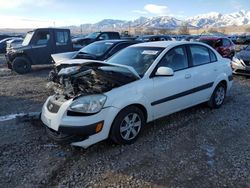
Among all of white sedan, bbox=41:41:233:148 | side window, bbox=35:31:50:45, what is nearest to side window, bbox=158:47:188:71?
white sedan, bbox=41:41:233:148

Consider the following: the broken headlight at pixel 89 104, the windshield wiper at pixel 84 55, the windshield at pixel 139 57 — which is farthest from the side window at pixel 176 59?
the windshield wiper at pixel 84 55

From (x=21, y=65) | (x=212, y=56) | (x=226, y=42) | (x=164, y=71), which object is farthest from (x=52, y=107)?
(x=226, y=42)

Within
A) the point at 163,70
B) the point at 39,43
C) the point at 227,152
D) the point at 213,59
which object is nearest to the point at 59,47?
the point at 39,43

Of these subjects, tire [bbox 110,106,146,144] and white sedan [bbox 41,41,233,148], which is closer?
white sedan [bbox 41,41,233,148]

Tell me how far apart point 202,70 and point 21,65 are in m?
9.06

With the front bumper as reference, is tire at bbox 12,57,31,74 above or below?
below

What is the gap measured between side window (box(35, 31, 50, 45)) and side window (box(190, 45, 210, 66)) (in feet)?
28.3

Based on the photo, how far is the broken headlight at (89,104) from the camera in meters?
4.10

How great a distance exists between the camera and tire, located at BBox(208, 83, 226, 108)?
6.37 m

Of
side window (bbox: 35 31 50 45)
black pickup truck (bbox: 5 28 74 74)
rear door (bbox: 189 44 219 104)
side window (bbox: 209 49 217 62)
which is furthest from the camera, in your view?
side window (bbox: 35 31 50 45)

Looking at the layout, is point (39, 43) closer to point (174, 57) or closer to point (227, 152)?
point (174, 57)

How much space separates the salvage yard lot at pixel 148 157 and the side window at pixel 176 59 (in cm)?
108

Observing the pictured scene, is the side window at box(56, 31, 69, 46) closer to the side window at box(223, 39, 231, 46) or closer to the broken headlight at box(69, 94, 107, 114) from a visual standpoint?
the side window at box(223, 39, 231, 46)

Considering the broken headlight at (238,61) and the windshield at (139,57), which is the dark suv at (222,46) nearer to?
the broken headlight at (238,61)
